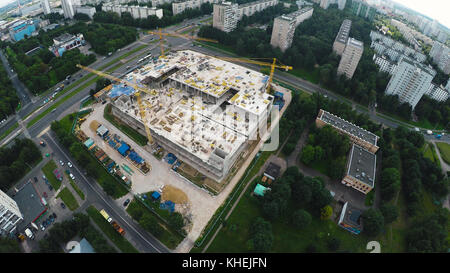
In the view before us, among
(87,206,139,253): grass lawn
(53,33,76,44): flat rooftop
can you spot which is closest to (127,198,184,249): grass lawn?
(87,206,139,253): grass lawn

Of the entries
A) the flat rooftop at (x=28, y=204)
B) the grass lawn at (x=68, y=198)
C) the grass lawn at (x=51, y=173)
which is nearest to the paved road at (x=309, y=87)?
the grass lawn at (x=51, y=173)

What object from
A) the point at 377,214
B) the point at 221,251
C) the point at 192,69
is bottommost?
the point at 221,251

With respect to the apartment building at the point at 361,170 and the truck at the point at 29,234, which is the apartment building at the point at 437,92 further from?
the truck at the point at 29,234

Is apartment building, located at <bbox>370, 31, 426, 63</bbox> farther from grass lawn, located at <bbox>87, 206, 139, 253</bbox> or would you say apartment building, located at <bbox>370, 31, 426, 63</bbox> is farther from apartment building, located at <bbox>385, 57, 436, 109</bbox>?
grass lawn, located at <bbox>87, 206, 139, 253</bbox>

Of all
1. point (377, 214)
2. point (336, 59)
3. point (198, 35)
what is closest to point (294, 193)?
point (377, 214)

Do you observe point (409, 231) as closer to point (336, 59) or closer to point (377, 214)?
point (377, 214)

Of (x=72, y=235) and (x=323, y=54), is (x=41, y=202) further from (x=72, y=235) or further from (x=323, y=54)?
(x=323, y=54)
